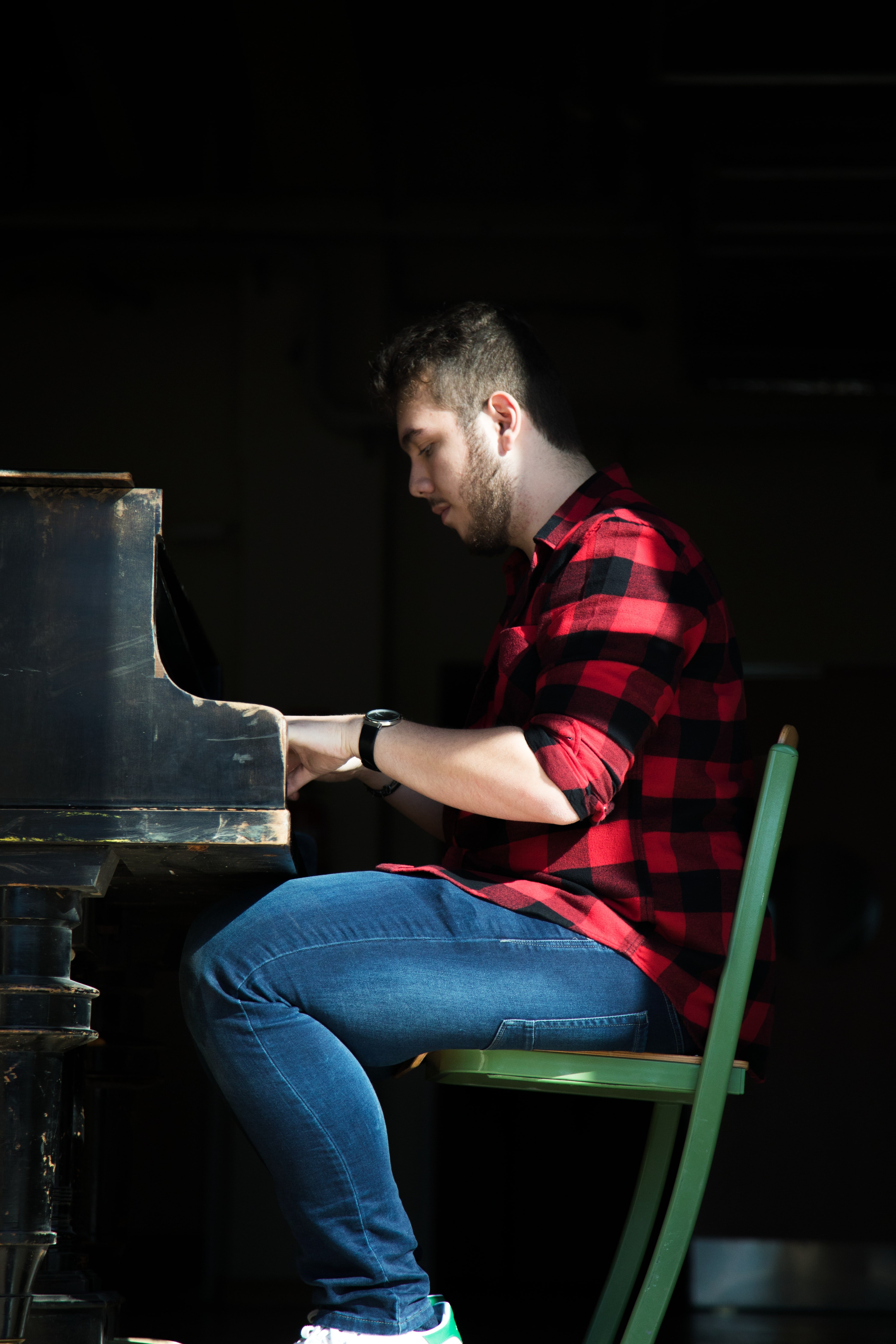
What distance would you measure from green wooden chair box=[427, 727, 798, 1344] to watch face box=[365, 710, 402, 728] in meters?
0.39

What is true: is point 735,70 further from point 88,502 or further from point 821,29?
point 88,502

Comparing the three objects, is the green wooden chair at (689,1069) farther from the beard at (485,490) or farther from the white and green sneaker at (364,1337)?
the beard at (485,490)

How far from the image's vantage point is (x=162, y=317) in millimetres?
4875

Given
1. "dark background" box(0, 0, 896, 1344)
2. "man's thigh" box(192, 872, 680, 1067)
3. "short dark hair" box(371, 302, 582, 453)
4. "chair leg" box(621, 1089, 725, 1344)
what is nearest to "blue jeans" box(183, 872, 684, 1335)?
"man's thigh" box(192, 872, 680, 1067)

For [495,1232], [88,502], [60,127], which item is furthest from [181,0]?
[495,1232]

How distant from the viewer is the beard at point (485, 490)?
1.93 meters

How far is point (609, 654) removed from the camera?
63.2 inches

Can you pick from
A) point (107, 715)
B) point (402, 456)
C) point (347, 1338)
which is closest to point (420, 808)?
point (107, 715)

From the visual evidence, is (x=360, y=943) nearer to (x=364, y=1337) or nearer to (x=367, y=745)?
(x=367, y=745)

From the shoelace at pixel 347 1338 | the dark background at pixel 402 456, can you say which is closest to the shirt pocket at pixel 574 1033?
the shoelace at pixel 347 1338

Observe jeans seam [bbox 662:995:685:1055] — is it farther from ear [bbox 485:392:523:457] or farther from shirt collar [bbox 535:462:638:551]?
ear [bbox 485:392:523:457]

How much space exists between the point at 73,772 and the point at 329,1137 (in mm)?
480

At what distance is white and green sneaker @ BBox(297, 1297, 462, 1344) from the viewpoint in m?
1.44

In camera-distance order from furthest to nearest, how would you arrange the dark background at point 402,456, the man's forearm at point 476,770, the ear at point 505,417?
the dark background at point 402,456
the ear at point 505,417
the man's forearm at point 476,770
